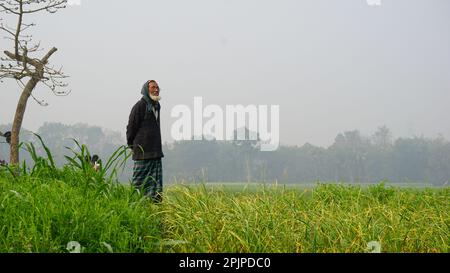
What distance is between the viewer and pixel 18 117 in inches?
421

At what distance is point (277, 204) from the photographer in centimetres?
605

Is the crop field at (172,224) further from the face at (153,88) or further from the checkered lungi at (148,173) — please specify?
the face at (153,88)

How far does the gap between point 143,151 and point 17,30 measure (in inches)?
226

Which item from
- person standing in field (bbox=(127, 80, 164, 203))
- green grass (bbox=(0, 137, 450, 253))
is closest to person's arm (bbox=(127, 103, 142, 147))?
person standing in field (bbox=(127, 80, 164, 203))

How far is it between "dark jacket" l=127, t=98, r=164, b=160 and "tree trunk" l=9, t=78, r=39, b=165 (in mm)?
4291

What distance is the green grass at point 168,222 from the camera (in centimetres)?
413

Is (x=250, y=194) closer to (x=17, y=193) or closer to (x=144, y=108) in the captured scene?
(x=144, y=108)

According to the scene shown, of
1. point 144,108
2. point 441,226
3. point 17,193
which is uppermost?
point 144,108

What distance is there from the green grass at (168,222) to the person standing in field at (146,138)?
2.58 ft

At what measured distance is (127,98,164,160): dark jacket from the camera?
22.8ft

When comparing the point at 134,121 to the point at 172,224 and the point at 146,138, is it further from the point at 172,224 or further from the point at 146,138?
the point at 172,224
